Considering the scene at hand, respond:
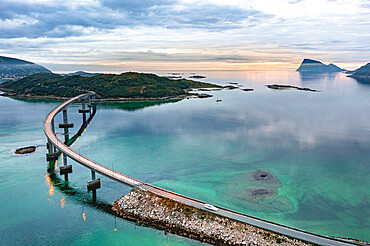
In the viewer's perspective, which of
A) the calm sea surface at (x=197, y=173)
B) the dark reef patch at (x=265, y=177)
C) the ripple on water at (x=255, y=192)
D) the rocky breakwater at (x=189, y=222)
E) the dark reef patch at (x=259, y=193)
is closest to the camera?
the rocky breakwater at (x=189, y=222)

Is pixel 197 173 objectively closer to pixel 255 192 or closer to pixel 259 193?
pixel 255 192

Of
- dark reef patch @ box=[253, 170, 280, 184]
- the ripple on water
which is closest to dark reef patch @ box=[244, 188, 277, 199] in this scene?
the ripple on water

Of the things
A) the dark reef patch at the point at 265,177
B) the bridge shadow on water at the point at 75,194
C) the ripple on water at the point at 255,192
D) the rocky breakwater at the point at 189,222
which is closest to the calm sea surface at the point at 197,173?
the ripple on water at the point at 255,192

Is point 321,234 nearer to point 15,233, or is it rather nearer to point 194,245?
point 194,245

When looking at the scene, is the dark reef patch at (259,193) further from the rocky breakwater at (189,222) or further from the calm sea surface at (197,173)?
the rocky breakwater at (189,222)

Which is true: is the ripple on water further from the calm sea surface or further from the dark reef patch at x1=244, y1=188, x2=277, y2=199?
the calm sea surface

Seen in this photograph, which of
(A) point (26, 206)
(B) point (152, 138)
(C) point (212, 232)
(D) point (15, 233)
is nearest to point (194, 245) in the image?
(C) point (212, 232)
